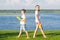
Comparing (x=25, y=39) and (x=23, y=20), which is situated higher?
(x=23, y=20)

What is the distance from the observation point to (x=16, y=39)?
14.7 m

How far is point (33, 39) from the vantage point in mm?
14727

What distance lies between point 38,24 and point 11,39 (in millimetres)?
1670

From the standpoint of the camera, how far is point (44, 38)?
49.6ft

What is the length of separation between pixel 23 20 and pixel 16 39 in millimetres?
1095

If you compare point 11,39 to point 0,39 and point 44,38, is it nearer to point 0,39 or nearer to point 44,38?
point 0,39

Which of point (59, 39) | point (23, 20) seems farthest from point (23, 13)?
point (59, 39)

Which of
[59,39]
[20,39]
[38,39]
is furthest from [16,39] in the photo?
[59,39]

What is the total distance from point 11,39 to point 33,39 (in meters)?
1.18

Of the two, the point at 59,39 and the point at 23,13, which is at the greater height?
the point at 23,13

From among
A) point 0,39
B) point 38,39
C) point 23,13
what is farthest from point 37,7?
point 0,39

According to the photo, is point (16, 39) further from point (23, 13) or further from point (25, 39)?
point (23, 13)

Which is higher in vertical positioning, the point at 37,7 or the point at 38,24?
the point at 37,7

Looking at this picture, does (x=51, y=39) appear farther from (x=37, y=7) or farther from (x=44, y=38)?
(x=37, y=7)
